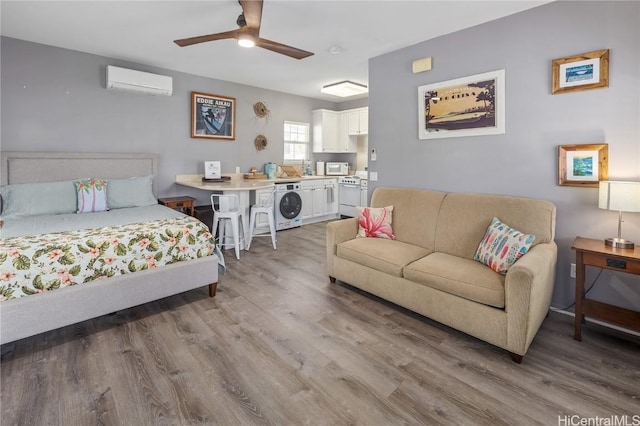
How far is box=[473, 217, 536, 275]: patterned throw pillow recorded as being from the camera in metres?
2.25

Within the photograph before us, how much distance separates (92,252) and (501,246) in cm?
297

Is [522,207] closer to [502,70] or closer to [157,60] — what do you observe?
[502,70]

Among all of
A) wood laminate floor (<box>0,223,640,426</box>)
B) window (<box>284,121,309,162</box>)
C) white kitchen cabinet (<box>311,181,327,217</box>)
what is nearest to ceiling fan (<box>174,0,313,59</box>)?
wood laminate floor (<box>0,223,640,426</box>)

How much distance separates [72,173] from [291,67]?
314cm

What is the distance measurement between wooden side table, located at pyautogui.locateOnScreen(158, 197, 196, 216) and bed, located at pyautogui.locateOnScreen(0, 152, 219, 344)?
673mm

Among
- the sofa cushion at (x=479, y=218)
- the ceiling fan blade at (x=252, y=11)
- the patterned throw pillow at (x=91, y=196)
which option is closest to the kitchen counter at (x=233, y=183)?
the patterned throw pillow at (x=91, y=196)

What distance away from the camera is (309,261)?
400cm

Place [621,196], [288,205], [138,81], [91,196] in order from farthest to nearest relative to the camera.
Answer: [288,205] < [138,81] < [91,196] < [621,196]

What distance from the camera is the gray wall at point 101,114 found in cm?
363

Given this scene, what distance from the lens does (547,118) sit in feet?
8.65

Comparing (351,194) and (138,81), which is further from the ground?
(138,81)

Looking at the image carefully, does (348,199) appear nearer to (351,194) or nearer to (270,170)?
(351,194)

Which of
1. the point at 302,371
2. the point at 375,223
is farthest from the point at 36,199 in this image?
the point at 375,223

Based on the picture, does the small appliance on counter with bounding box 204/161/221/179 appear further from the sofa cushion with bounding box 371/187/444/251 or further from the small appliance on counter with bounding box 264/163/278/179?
the sofa cushion with bounding box 371/187/444/251
